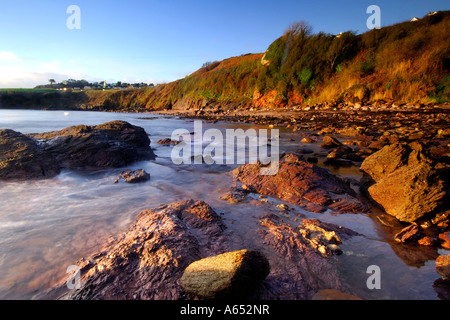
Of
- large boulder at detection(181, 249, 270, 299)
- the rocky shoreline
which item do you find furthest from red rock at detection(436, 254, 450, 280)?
large boulder at detection(181, 249, 270, 299)

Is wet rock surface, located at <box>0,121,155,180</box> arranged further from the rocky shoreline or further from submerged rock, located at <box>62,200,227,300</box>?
submerged rock, located at <box>62,200,227,300</box>

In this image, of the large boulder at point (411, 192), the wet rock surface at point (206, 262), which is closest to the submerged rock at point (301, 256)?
the wet rock surface at point (206, 262)

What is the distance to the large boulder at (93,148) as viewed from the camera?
5109mm

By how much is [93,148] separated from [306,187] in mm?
4882

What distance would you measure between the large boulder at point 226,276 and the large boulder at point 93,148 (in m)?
4.38

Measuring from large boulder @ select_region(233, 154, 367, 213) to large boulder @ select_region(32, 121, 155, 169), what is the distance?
3.25 meters

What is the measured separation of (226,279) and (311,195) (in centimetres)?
227

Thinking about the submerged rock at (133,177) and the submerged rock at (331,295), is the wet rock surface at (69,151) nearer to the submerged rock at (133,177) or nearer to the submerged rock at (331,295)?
the submerged rock at (133,177)

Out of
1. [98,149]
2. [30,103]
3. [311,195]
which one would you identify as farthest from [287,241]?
[30,103]

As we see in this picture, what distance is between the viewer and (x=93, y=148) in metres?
5.31

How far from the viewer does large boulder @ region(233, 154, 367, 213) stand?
3.05 m

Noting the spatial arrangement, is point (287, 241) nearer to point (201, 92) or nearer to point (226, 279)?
point (226, 279)

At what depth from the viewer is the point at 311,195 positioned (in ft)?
10.7

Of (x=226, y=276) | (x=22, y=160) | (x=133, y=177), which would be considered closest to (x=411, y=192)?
(x=226, y=276)
